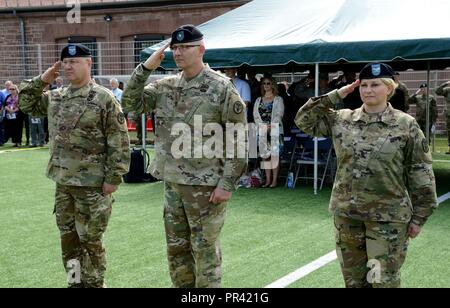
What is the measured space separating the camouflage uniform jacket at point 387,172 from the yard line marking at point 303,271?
1529 millimetres

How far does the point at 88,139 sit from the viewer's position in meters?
5.03

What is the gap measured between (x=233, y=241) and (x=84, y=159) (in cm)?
261

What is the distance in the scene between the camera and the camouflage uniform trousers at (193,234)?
14.6 feet

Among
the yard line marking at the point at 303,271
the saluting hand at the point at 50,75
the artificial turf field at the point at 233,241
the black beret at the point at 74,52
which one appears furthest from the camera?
the artificial turf field at the point at 233,241

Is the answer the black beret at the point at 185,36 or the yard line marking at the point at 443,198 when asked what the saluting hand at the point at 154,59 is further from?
the yard line marking at the point at 443,198

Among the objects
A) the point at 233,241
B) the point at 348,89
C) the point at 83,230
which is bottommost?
the point at 233,241

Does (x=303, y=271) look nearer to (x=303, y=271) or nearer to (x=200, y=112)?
(x=303, y=271)

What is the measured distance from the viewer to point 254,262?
6.30m

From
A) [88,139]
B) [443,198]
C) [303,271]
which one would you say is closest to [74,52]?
[88,139]

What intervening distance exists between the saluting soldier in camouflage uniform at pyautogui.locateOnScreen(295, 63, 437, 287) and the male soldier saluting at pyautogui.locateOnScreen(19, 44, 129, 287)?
1811 millimetres

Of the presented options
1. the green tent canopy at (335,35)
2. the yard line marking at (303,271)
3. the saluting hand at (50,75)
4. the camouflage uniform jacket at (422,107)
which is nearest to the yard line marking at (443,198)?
the green tent canopy at (335,35)

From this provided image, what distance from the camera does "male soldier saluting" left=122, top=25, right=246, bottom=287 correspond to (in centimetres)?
444
